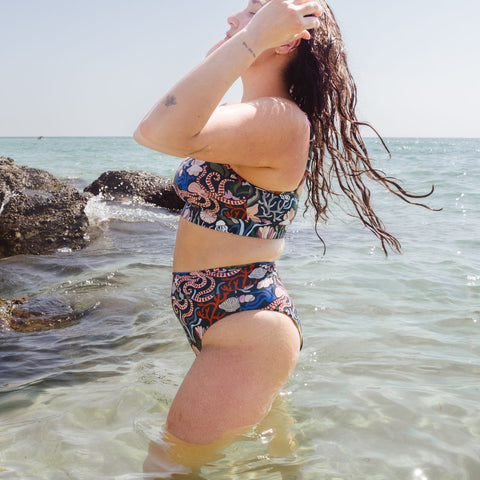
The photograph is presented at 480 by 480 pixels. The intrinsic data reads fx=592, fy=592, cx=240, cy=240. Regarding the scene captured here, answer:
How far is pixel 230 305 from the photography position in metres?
2.26

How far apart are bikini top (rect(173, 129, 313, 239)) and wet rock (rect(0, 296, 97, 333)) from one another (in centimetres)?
288

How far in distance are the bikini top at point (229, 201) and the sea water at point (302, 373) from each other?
0.85m

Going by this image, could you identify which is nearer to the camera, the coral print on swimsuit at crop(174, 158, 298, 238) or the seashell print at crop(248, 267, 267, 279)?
the coral print on swimsuit at crop(174, 158, 298, 238)

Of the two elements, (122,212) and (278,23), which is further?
(122,212)

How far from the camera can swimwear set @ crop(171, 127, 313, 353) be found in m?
2.22

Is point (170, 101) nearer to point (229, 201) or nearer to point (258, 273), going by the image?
point (229, 201)

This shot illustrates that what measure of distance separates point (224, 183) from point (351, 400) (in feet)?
5.92

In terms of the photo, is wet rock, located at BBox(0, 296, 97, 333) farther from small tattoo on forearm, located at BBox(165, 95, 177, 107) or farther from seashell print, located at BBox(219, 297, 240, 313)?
small tattoo on forearm, located at BBox(165, 95, 177, 107)

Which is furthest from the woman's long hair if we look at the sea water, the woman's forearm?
the sea water

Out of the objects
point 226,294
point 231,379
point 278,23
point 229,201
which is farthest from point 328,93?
point 231,379

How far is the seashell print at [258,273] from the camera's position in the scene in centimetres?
231

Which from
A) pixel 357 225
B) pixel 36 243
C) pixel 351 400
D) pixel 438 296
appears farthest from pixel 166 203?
pixel 351 400

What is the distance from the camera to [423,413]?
128 inches

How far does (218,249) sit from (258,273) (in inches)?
7.2
